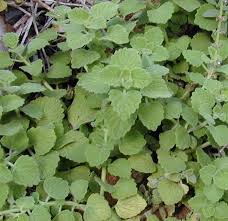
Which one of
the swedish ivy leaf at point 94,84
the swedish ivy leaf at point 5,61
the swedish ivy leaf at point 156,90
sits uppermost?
the swedish ivy leaf at point 156,90

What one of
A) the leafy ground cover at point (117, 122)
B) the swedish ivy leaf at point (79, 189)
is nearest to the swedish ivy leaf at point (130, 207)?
the leafy ground cover at point (117, 122)

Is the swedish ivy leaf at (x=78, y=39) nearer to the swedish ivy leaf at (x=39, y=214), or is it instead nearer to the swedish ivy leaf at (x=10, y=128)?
the swedish ivy leaf at (x=10, y=128)

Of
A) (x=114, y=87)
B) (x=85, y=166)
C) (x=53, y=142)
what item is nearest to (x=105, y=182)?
(x=85, y=166)

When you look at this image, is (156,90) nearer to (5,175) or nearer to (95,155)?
(95,155)

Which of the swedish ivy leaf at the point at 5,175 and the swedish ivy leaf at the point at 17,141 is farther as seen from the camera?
the swedish ivy leaf at the point at 17,141

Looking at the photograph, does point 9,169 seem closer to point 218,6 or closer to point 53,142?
point 53,142

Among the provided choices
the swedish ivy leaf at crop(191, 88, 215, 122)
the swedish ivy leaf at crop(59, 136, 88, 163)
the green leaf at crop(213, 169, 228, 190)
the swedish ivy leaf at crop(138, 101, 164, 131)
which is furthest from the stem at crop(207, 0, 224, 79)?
the swedish ivy leaf at crop(59, 136, 88, 163)

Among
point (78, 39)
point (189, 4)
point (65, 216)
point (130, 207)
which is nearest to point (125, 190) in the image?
point (130, 207)
